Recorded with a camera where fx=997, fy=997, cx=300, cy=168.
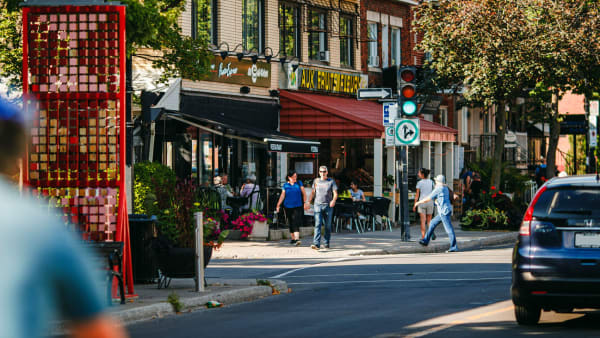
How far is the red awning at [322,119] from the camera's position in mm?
28416

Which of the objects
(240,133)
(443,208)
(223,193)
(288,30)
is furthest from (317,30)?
(443,208)

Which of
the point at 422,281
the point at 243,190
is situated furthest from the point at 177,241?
the point at 243,190

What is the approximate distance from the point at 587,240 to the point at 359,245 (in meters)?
12.7

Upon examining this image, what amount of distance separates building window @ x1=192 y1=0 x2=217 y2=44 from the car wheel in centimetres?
1693

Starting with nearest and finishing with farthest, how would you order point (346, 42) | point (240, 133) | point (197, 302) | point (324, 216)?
1. point (197, 302)
2. point (324, 216)
3. point (240, 133)
4. point (346, 42)

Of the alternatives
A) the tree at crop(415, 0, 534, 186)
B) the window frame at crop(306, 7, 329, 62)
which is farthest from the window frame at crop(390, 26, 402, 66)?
the tree at crop(415, 0, 534, 186)

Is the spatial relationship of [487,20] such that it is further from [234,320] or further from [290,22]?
[234,320]

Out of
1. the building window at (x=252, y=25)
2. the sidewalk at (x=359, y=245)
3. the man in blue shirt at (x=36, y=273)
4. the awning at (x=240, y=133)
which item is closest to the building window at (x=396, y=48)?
the building window at (x=252, y=25)

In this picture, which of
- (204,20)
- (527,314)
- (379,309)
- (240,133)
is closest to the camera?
(527,314)

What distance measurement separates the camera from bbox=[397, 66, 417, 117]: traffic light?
21.7 meters

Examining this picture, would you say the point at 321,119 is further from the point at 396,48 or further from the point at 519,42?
the point at 396,48

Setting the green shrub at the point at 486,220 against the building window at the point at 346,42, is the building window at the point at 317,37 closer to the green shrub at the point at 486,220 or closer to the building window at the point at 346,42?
the building window at the point at 346,42

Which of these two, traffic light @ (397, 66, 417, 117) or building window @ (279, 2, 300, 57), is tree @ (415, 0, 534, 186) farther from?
traffic light @ (397, 66, 417, 117)

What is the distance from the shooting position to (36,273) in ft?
6.53
